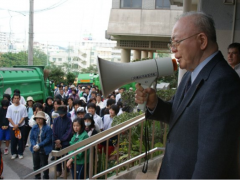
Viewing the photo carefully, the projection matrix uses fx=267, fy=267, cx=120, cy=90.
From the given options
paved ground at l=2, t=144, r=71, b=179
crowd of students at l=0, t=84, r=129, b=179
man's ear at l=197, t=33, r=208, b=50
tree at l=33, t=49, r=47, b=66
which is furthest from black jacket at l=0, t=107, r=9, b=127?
tree at l=33, t=49, r=47, b=66

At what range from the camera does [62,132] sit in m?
5.79

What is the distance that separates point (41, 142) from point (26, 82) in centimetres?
613

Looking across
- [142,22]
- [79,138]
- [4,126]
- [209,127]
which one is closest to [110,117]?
[79,138]

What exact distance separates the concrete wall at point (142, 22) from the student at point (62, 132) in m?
13.4

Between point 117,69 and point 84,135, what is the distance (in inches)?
122

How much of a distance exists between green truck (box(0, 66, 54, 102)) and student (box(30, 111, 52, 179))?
428 centimetres

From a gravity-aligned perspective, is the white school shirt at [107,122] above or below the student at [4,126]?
above

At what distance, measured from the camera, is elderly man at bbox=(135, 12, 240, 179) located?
4.06 feet

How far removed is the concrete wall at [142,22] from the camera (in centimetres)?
1834

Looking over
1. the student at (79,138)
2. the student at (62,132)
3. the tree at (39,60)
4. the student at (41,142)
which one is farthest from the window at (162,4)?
the tree at (39,60)

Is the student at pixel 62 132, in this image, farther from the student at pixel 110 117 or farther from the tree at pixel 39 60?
the tree at pixel 39 60

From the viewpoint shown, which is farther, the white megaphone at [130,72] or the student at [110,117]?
the student at [110,117]

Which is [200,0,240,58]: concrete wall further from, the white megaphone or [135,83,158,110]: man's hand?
[135,83,158,110]: man's hand

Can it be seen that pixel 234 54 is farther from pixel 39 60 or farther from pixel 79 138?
pixel 39 60
